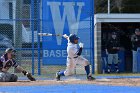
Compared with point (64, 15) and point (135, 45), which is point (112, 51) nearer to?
point (135, 45)

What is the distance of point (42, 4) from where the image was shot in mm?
21641

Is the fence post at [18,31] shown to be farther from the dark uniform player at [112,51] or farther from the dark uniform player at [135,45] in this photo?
the dark uniform player at [135,45]

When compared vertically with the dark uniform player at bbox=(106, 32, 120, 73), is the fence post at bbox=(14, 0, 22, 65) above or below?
above

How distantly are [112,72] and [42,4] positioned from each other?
4561mm

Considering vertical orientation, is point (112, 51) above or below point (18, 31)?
below

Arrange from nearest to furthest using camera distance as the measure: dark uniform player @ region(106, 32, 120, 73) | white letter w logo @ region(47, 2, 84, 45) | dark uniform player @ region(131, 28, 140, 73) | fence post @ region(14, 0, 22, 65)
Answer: fence post @ region(14, 0, 22, 65) < white letter w logo @ region(47, 2, 84, 45) < dark uniform player @ region(106, 32, 120, 73) < dark uniform player @ region(131, 28, 140, 73)

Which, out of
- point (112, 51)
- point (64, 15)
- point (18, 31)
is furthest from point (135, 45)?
point (18, 31)

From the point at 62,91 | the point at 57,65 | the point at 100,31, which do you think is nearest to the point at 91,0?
the point at 100,31

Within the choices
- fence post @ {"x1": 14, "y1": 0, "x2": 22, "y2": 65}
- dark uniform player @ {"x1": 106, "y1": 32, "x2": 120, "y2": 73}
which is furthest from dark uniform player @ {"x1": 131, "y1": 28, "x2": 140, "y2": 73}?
fence post @ {"x1": 14, "y1": 0, "x2": 22, "y2": 65}

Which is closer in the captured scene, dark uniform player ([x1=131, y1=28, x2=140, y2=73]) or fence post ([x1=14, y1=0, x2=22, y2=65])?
fence post ([x1=14, y1=0, x2=22, y2=65])

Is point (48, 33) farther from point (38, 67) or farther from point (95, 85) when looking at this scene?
point (95, 85)

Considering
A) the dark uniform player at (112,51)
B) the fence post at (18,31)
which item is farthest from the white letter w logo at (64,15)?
the dark uniform player at (112,51)

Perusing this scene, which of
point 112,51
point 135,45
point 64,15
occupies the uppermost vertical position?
point 64,15

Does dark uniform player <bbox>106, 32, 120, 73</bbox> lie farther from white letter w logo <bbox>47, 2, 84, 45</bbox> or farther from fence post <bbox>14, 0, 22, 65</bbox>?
fence post <bbox>14, 0, 22, 65</bbox>
